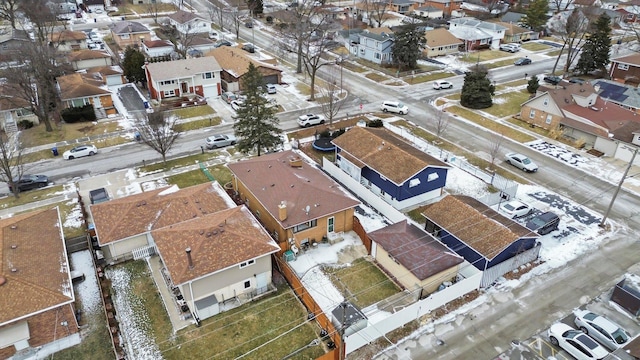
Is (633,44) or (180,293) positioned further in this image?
(633,44)

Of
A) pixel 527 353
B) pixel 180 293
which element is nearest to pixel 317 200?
pixel 180 293

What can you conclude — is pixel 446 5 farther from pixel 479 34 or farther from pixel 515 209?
pixel 515 209

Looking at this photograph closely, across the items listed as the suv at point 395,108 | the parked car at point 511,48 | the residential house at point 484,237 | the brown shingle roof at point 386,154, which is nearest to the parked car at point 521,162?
the brown shingle roof at point 386,154

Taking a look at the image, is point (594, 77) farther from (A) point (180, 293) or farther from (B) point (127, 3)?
(B) point (127, 3)

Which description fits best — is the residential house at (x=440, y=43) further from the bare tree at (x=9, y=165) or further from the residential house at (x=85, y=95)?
the bare tree at (x=9, y=165)

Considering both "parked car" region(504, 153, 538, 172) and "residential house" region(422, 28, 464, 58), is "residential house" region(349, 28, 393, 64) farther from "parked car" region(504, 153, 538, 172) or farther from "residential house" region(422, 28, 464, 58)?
"parked car" region(504, 153, 538, 172)

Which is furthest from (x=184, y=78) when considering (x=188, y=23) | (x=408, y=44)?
(x=408, y=44)
